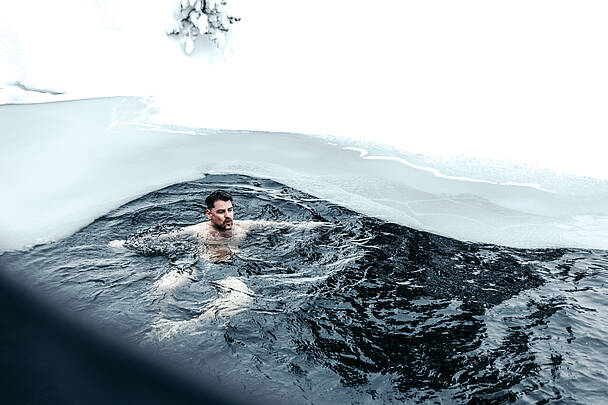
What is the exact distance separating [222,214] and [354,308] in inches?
72.6

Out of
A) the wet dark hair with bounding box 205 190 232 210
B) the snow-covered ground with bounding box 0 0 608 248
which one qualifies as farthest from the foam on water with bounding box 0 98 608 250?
the wet dark hair with bounding box 205 190 232 210

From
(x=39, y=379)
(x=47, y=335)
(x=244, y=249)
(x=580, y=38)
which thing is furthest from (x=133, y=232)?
(x=580, y=38)

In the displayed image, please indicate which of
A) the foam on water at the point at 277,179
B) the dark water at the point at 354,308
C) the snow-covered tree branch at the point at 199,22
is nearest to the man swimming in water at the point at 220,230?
the dark water at the point at 354,308

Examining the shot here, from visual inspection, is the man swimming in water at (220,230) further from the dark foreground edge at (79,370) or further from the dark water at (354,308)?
the dark foreground edge at (79,370)

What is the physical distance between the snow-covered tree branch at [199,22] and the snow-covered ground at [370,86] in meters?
0.32

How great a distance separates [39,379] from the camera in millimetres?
3305

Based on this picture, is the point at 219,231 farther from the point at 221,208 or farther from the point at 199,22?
the point at 199,22

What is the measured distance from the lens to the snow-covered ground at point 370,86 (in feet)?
22.4

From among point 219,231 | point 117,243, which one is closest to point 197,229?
point 219,231

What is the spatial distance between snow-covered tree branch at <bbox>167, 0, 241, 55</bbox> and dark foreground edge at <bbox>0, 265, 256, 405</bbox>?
8.66m

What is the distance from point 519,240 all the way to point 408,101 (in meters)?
5.05

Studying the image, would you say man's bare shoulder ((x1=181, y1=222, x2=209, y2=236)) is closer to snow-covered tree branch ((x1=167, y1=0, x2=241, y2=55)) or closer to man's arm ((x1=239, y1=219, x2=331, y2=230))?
Answer: man's arm ((x1=239, y1=219, x2=331, y2=230))

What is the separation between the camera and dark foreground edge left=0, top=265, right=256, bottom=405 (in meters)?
3.21

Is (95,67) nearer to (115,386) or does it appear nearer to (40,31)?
(40,31)
